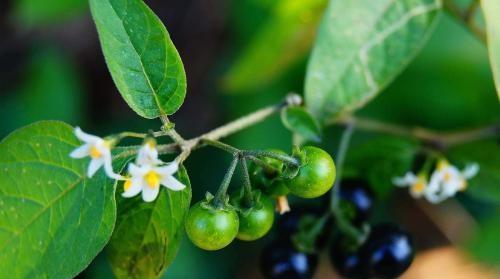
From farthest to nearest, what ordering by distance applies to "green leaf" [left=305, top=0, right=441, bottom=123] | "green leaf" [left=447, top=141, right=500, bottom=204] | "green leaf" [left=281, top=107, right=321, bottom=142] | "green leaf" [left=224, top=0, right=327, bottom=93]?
"green leaf" [left=224, top=0, right=327, bottom=93]
"green leaf" [left=447, top=141, right=500, bottom=204]
"green leaf" [left=305, top=0, right=441, bottom=123]
"green leaf" [left=281, top=107, right=321, bottom=142]

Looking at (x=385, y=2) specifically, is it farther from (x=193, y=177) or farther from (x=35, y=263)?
(x=193, y=177)

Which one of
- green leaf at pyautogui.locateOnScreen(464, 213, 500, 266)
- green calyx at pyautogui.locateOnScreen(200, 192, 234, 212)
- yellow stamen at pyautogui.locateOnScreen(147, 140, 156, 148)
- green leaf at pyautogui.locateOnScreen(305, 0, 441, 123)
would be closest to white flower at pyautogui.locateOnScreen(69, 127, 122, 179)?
yellow stamen at pyautogui.locateOnScreen(147, 140, 156, 148)

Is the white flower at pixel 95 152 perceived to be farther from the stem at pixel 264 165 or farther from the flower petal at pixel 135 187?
the stem at pixel 264 165

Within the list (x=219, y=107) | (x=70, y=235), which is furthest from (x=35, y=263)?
(x=219, y=107)

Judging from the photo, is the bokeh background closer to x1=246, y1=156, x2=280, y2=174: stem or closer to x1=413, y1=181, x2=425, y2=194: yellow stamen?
x1=413, y1=181, x2=425, y2=194: yellow stamen

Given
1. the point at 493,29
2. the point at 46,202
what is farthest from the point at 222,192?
the point at 493,29

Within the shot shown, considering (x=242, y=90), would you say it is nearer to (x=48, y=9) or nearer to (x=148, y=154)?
(x=48, y=9)
